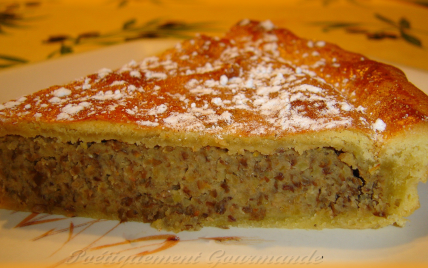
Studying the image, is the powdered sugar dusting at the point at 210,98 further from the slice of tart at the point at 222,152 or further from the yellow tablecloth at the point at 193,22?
the yellow tablecloth at the point at 193,22

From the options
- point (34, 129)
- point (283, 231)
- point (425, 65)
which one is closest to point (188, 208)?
point (283, 231)

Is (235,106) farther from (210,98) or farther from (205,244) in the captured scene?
(205,244)

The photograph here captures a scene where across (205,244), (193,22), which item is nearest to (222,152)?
(205,244)

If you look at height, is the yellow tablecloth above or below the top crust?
above

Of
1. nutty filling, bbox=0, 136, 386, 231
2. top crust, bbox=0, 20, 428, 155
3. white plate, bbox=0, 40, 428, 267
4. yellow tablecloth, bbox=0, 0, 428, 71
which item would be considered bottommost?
white plate, bbox=0, 40, 428, 267

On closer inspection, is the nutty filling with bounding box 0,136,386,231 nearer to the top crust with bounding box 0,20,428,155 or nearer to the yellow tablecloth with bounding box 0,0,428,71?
the top crust with bounding box 0,20,428,155

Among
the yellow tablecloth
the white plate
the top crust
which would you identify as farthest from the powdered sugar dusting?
the yellow tablecloth

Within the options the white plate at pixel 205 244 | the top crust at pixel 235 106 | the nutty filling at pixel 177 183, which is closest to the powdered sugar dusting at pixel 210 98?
the top crust at pixel 235 106
